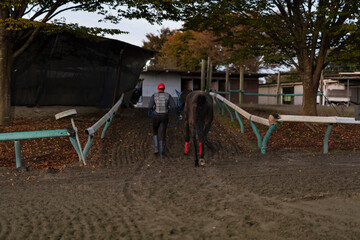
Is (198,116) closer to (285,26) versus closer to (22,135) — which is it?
(22,135)

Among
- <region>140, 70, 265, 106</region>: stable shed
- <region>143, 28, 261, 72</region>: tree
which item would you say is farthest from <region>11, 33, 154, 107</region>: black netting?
<region>143, 28, 261, 72</region>: tree

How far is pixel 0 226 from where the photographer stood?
4020 millimetres

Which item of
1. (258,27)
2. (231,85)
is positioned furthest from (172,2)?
(231,85)

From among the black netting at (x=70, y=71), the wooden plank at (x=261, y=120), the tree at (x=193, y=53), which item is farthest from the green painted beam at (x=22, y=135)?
the tree at (x=193, y=53)

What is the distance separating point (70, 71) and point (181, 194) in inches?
410

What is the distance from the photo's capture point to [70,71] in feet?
46.6

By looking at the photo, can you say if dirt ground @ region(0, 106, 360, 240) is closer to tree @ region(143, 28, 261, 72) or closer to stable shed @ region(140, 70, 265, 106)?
stable shed @ region(140, 70, 265, 106)

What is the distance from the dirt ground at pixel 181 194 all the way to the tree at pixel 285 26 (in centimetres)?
447

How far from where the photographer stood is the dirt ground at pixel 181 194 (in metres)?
3.82

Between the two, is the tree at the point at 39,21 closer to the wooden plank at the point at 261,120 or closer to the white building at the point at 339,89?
the wooden plank at the point at 261,120

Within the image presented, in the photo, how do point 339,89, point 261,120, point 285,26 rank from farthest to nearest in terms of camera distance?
point 339,89 < point 285,26 < point 261,120

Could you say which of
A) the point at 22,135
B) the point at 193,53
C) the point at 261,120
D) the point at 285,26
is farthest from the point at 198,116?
the point at 193,53

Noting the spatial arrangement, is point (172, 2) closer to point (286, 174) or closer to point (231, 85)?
point (286, 174)

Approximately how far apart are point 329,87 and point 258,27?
75.4 ft
